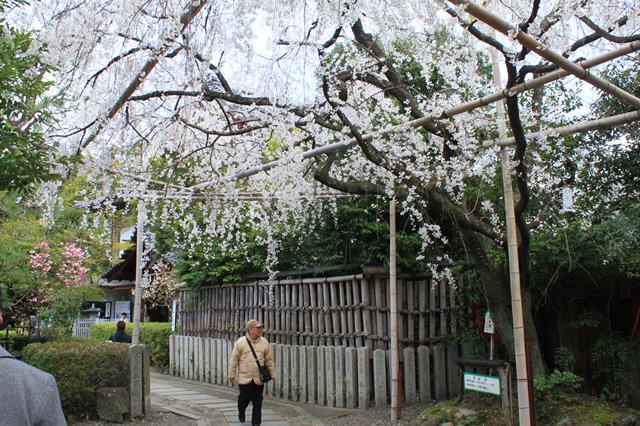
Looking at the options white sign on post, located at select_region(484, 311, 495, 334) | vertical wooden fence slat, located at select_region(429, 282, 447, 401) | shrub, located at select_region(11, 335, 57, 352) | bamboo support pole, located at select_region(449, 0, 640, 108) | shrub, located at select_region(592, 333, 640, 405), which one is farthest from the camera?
shrub, located at select_region(11, 335, 57, 352)

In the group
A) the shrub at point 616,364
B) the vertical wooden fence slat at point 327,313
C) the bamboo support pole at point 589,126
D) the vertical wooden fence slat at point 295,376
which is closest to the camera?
the bamboo support pole at point 589,126

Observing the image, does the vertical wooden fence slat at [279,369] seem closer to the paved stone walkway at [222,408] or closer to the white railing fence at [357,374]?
the white railing fence at [357,374]

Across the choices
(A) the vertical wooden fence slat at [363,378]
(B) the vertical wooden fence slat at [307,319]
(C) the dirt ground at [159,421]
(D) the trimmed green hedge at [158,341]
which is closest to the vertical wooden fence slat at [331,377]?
(A) the vertical wooden fence slat at [363,378]

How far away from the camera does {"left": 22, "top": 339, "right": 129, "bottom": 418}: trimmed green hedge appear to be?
28.3 ft

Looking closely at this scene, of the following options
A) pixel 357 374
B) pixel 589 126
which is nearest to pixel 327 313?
pixel 357 374

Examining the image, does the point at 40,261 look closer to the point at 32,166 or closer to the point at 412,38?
the point at 32,166

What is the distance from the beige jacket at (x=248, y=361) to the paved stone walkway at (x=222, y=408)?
32.4 inches

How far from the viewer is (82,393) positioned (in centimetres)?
873

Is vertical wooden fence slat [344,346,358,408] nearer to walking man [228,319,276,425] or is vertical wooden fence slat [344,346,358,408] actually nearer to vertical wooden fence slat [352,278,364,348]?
vertical wooden fence slat [352,278,364,348]

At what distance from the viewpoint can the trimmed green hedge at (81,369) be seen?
28.3 feet

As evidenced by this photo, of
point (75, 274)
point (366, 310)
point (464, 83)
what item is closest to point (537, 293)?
point (366, 310)

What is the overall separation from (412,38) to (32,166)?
4.81 m

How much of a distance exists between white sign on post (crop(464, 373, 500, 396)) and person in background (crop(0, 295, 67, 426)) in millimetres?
6445

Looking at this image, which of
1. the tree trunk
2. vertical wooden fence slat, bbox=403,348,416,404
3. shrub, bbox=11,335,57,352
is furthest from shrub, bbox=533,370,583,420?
shrub, bbox=11,335,57,352
